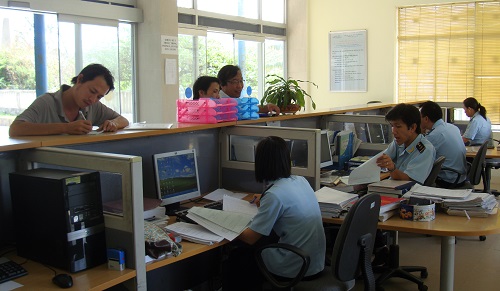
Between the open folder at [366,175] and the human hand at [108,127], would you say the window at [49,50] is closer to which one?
the human hand at [108,127]

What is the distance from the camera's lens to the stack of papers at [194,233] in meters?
2.37

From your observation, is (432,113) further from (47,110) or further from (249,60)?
(249,60)

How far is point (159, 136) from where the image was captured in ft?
10.0

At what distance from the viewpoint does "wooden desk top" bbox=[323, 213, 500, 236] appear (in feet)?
8.18

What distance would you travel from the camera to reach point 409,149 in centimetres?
352

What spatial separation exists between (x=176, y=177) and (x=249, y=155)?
0.56 m

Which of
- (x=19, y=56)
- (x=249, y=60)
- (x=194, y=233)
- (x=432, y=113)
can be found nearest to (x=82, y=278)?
(x=194, y=233)

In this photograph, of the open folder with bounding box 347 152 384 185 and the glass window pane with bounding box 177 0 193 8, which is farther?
the glass window pane with bounding box 177 0 193 8

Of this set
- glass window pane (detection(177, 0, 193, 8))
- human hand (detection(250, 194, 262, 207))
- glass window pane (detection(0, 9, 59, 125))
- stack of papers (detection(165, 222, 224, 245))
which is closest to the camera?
stack of papers (detection(165, 222, 224, 245))

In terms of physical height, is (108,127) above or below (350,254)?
above

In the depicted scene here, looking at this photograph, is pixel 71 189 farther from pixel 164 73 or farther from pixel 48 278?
pixel 164 73

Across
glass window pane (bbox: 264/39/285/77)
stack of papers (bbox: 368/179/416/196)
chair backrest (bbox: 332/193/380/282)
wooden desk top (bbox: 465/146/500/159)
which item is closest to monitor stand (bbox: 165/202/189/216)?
chair backrest (bbox: 332/193/380/282)

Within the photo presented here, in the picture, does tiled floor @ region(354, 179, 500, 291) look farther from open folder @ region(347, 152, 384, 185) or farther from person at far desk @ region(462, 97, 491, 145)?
person at far desk @ region(462, 97, 491, 145)

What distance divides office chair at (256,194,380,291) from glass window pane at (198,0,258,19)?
5.32 metres
